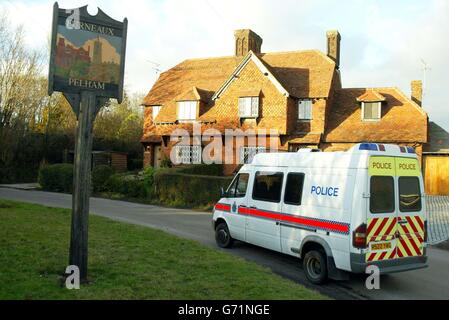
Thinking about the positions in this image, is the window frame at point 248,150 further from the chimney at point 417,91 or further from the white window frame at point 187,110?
the chimney at point 417,91

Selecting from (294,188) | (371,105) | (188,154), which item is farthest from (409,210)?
(188,154)

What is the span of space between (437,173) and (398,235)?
20.9 metres

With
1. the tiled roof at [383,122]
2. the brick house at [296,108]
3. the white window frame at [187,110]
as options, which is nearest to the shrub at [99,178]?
the brick house at [296,108]

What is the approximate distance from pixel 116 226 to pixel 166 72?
27.3 metres

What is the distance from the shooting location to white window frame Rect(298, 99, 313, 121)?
28569mm

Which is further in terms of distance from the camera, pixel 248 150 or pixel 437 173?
pixel 248 150

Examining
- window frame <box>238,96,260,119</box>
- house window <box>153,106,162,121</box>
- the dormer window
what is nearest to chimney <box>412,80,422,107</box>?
the dormer window

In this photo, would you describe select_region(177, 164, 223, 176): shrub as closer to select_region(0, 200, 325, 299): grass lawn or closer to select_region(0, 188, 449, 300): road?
select_region(0, 188, 449, 300): road

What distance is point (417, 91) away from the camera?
1179 inches

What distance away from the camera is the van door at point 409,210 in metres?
7.93

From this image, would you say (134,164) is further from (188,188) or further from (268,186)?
(268,186)

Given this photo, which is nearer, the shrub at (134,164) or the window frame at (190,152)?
→ the window frame at (190,152)
